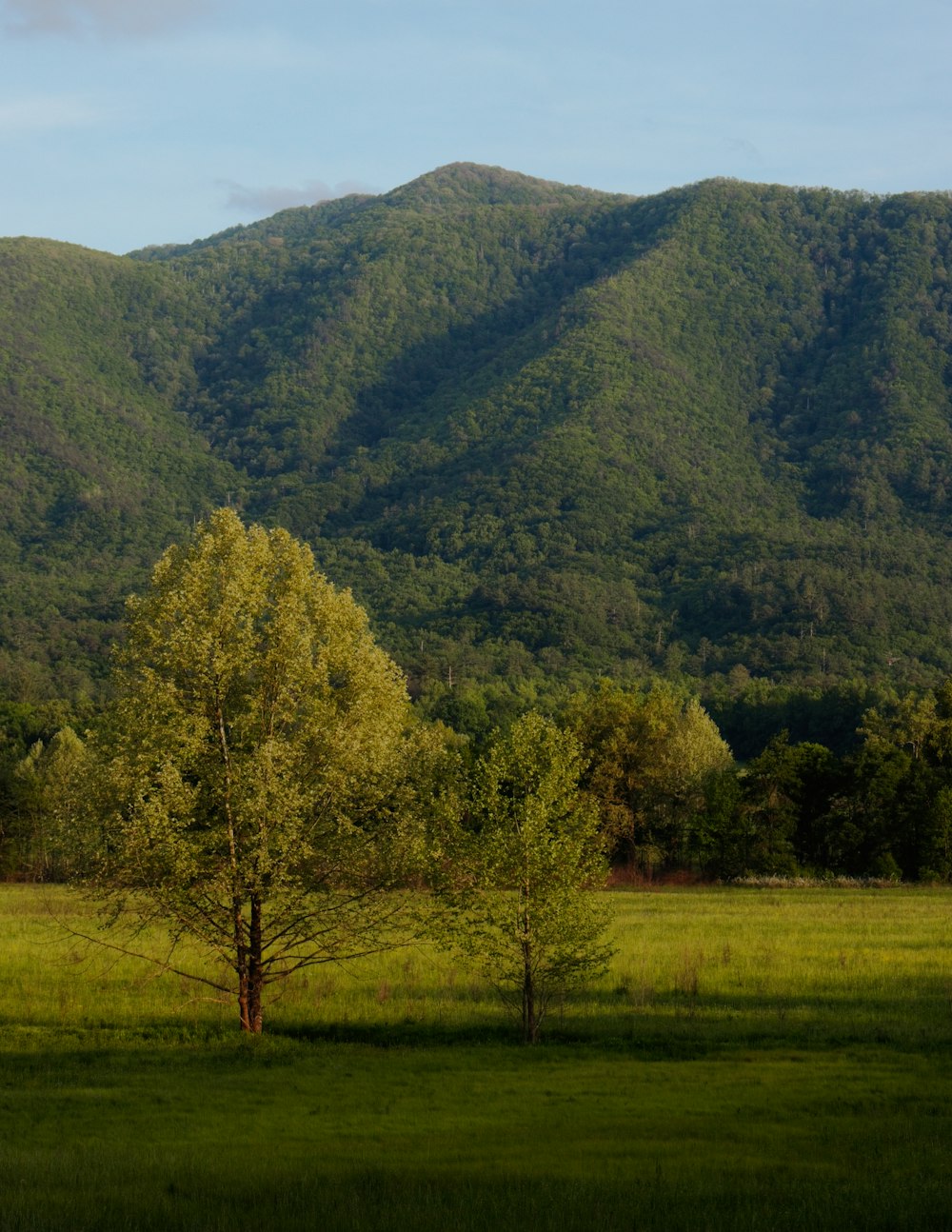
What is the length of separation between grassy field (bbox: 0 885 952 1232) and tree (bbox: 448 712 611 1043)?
1.56 metres

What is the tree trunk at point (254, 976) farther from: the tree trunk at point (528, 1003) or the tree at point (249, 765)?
the tree trunk at point (528, 1003)

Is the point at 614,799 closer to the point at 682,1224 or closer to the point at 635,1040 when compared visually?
the point at 635,1040

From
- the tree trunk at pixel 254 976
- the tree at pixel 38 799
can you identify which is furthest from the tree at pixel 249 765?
the tree at pixel 38 799

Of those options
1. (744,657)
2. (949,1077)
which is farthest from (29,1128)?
(744,657)

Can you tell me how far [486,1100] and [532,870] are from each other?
731 cm

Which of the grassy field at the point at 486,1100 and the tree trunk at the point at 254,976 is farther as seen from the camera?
the tree trunk at the point at 254,976

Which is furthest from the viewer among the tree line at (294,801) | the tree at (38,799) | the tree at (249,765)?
the tree at (38,799)

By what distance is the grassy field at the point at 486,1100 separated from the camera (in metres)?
15.8

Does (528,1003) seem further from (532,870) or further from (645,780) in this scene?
(645,780)

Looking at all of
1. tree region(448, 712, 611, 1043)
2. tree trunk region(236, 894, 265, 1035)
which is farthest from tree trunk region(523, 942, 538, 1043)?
tree trunk region(236, 894, 265, 1035)

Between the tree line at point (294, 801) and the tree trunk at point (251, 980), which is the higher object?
the tree line at point (294, 801)

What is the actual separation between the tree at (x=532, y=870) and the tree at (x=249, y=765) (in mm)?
1710

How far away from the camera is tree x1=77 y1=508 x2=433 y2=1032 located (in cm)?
2797

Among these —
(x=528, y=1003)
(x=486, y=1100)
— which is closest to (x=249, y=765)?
(x=528, y=1003)
